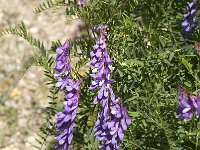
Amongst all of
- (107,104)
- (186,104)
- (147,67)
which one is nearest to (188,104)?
(186,104)

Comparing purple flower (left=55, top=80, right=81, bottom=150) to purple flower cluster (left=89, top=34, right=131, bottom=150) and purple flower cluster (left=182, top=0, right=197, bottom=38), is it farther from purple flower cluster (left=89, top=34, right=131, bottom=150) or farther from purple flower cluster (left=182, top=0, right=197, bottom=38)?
purple flower cluster (left=182, top=0, right=197, bottom=38)

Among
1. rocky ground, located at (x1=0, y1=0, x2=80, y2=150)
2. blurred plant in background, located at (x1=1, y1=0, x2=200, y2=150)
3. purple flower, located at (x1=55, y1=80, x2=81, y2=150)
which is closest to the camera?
purple flower, located at (x1=55, y1=80, x2=81, y2=150)

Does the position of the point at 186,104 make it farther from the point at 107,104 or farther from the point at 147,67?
the point at 147,67

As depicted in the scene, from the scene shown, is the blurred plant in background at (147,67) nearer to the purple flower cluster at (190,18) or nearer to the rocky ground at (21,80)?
the purple flower cluster at (190,18)

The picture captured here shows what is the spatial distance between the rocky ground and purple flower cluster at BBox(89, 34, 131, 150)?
1.81 metres

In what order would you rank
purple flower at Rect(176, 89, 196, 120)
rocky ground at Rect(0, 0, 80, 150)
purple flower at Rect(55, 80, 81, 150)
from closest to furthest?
purple flower at Rect(176, 89, 196, 120)
purple flower at Rect(55, 80, 81, 150)
rocky ground at Rect(0, 0, 80, 150)

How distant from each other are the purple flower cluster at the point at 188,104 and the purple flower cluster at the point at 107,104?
0.23m

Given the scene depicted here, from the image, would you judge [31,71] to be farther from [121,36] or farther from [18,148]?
[121,36]

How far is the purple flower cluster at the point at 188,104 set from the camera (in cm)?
200

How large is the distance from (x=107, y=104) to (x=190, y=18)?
0.69 metres

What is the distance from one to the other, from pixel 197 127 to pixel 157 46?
57 centimetres

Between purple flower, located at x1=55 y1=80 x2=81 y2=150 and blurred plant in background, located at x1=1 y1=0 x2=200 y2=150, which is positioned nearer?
purple flower, located at x1=55 y1=80 x2=81 y2=150

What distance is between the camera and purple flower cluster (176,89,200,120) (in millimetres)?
2000

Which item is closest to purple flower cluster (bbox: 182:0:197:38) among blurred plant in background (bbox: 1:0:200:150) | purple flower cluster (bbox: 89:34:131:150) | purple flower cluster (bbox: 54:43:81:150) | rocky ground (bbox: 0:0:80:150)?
blurred plant in background (bbox: 1:0:200:150)
